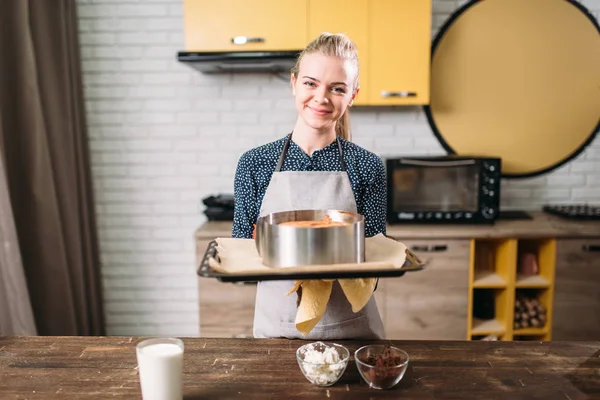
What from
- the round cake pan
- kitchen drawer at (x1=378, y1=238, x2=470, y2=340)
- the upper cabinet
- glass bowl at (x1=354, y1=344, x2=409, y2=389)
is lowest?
kitchen drawer at (x1=378, y1=238, x2=470, y2=340)

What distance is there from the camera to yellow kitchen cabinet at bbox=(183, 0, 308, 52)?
2.82 m

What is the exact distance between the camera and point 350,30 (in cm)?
288

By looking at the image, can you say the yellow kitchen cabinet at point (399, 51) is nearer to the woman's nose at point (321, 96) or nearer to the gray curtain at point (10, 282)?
the woman's nose at point (321, 96)

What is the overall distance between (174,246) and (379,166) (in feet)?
6.55

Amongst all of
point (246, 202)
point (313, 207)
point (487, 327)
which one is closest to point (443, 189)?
point (487, 327)

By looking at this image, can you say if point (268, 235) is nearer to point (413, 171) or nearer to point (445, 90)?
point (413, 171)

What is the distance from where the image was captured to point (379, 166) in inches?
71.1

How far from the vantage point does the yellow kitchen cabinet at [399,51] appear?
9.46 feet

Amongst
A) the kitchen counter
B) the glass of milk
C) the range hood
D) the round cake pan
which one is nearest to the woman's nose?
the round cake pan

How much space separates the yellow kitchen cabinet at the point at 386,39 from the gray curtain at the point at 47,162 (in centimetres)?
143

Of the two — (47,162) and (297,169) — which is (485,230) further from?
(47,162)

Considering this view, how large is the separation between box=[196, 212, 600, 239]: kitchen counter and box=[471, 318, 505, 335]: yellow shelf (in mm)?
520

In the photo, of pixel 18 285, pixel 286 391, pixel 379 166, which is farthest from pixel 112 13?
pixel 286 391

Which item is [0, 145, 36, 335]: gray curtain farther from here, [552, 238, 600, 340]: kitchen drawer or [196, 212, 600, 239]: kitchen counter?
[552, 238, 600, 340]: kitchen drawer
